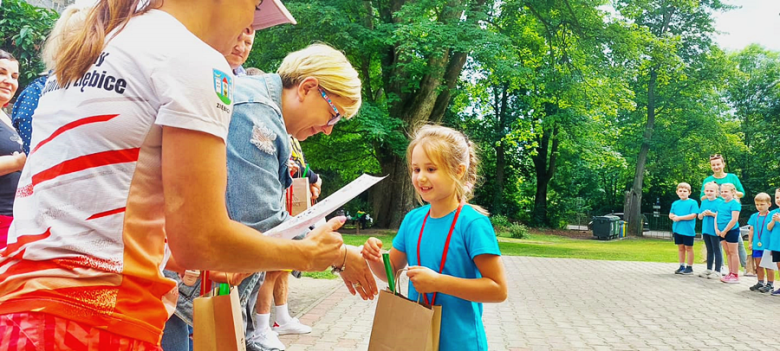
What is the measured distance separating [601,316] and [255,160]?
6.97m

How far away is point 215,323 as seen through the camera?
1.88m

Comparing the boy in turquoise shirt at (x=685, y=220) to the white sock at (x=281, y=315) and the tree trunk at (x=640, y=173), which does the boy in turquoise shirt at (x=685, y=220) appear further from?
the tree trunk at (x=640, y=173)

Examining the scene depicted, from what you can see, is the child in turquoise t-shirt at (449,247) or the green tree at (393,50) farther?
the green tree at (393,50)

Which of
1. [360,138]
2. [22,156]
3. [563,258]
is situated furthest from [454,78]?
[22,156]

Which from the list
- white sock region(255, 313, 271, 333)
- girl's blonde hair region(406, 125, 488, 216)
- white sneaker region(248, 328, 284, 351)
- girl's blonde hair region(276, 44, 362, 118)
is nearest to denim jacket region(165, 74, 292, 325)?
girl's blonde hair region(276, 44, 362, 118)

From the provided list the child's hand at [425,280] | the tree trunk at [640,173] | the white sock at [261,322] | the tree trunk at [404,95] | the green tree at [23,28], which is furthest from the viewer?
the tree trunk at [640,173]

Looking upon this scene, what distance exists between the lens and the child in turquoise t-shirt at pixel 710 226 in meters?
12.2

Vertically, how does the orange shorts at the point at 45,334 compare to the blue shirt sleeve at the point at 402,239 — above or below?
below

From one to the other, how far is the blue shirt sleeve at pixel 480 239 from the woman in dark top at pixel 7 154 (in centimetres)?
228

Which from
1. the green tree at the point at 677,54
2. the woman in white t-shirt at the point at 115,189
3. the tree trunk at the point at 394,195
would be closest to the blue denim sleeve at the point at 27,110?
the woman in white t-shirt at the point at 115,189

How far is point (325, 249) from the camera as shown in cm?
166

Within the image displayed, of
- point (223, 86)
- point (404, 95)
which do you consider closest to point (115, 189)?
point (223, 86)

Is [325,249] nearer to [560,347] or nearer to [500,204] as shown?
[560,347]

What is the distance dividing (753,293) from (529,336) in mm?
6442
